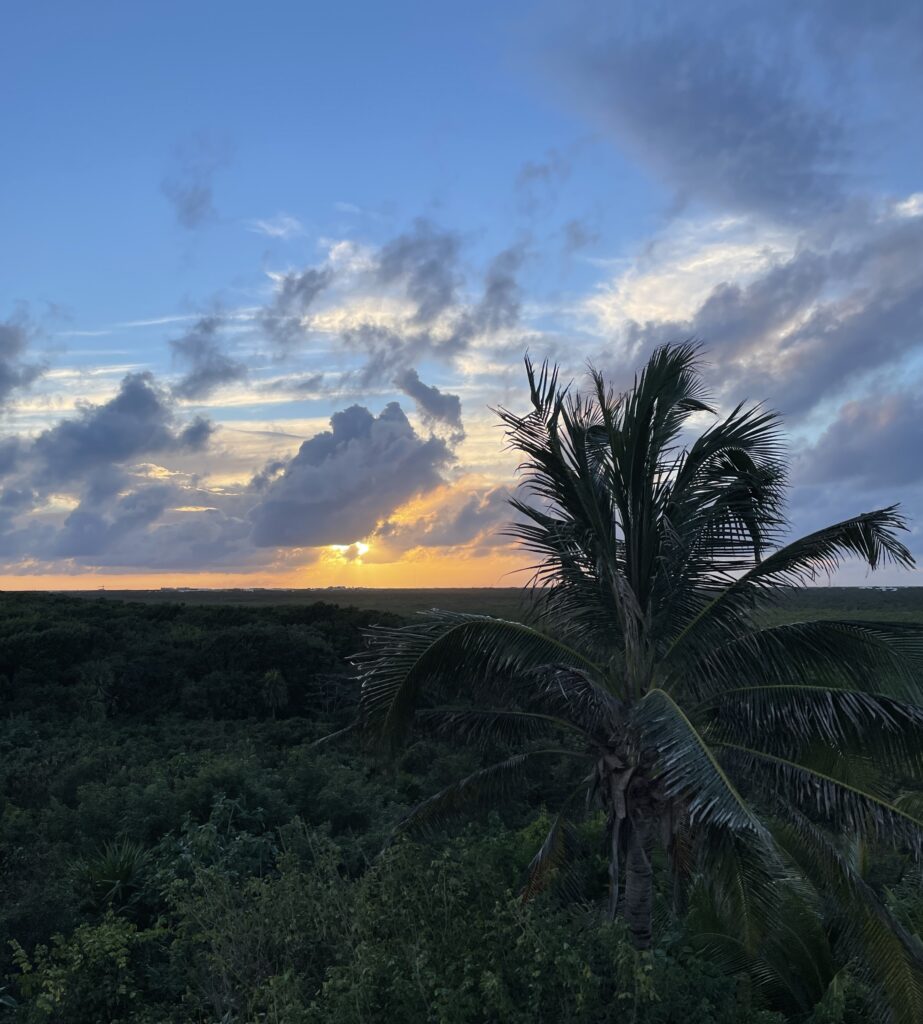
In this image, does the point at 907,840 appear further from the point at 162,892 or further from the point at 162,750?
the point at 162,750

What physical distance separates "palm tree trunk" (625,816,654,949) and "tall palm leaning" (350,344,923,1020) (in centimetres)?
2

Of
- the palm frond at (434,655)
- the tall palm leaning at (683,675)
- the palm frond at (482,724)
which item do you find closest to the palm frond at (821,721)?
the tall palm leaning at (683,675)

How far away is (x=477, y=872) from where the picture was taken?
856cm

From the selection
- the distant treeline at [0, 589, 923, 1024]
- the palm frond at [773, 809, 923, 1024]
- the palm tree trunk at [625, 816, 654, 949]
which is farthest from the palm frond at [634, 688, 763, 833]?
the palm frond at [773, 809, 923, 1024]

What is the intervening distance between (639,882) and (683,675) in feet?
6.83

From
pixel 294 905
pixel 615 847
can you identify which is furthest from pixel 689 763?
pixel 294 905

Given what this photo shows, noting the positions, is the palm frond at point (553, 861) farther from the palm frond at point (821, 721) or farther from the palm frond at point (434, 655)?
the palm frond at point (821, 721)

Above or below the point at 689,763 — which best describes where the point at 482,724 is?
below

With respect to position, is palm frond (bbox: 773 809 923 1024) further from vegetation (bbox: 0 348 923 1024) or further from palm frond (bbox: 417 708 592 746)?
palm frond (bbox: 417 708 592 746)

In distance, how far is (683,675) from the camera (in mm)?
8891

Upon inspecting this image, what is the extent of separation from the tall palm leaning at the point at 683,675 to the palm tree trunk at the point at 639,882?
24 mm

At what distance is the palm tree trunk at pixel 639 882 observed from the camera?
846 centimetres

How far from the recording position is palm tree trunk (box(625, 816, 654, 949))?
27.8 feet

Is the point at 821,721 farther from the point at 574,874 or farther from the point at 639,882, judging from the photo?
the point at 574,874
